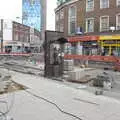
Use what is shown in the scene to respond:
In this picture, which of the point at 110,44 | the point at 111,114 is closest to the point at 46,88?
the point at 111,114

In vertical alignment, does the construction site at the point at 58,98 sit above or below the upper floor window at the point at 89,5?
below

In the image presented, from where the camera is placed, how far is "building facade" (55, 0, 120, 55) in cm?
3756

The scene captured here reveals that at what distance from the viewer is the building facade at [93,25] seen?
123 ft

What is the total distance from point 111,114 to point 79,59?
2093cm

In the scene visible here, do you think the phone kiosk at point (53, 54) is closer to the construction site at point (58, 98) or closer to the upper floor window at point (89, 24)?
the construction site at point (58, 98)

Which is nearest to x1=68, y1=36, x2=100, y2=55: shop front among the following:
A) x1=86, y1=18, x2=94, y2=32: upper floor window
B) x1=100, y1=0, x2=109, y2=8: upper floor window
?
x1=86, y1=18, x2=94, y2=32: upper floor window

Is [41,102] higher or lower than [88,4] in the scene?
lower

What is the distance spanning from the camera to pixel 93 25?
4284 cm

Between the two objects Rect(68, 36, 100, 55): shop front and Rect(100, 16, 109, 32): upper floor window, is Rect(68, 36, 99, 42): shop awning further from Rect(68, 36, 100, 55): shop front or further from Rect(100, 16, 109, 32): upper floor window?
Rect(100, 16, 109, 32): upper floor window

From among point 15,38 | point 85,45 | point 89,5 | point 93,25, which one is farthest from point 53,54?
point 15,38

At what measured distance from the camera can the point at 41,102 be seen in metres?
10.6

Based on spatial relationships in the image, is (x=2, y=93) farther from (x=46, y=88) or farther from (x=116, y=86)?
(x=116, y=86)

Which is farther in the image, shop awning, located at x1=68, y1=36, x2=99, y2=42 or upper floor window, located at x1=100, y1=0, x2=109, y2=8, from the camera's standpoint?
upper floor window, located at x1=100, y1=0, x2=109, y2=8

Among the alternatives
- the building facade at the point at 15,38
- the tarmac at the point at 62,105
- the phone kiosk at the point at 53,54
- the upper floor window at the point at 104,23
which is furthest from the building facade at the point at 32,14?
the tarmac at the point at 62,105
